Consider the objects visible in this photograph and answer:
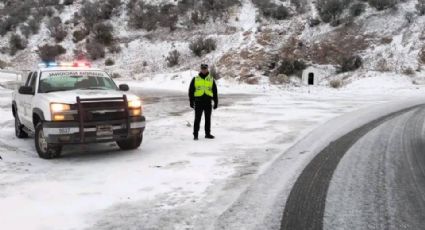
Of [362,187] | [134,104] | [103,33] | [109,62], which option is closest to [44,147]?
[134,104]

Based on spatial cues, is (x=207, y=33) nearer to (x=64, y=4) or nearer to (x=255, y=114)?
(x=64, y=4)

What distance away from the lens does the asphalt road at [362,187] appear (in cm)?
512

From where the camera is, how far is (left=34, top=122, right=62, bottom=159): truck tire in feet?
27.4

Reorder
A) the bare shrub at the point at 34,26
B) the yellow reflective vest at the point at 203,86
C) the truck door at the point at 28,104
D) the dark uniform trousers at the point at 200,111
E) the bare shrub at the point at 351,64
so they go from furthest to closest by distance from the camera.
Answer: the bare shrub at the point at 34,26
the bare shrub at the point at 351,64
the dark uniform trousers at the point at 200,111
the yellow reflective vest at the point at 203,86
the truck door at the point at 28,104

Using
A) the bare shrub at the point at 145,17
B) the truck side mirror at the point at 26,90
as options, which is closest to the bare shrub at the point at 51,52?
the bare shrub at the point at 145,17

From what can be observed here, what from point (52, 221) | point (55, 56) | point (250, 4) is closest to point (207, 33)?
point (250, 4)

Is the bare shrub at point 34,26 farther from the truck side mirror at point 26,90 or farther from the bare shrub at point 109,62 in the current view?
the truck side mirror at point 26,90

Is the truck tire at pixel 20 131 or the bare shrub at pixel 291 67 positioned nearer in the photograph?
the truck tire at pixel 20 131

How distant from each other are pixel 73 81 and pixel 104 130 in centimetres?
180

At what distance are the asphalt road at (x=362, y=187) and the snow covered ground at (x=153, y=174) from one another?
30.0 inches

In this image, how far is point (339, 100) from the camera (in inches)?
754

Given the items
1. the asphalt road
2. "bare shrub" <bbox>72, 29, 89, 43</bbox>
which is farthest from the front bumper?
"bare shrub" <bbox>72, 29, 89, 43</bbox>

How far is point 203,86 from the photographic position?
34.2 feet

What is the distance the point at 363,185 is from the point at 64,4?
133 ft
